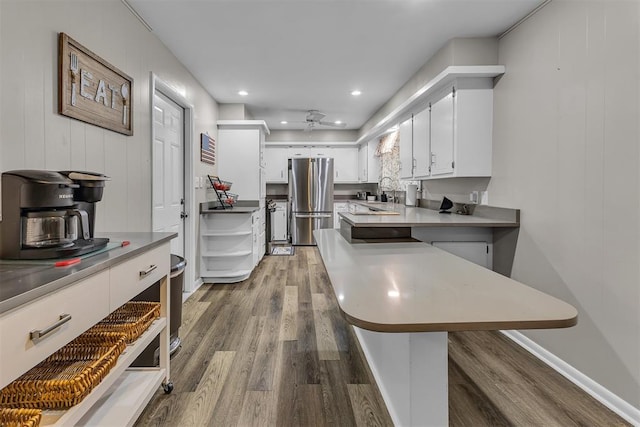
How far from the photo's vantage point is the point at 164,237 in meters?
1.69

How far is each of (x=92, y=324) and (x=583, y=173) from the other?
254 cm

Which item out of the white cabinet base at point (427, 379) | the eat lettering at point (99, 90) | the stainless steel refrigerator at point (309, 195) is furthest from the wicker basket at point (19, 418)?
the stainless steel refrigerator at point (309, 195)

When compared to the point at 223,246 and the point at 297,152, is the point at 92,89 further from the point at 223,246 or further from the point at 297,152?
the point at 297,152

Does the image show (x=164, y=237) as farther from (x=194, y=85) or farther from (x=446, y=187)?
(x=446, y=187)

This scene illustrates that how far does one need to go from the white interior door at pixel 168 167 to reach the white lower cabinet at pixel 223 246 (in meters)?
0.43

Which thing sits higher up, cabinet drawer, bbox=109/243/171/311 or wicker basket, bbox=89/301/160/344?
cabinet drawer, bbox=109/243/171/311

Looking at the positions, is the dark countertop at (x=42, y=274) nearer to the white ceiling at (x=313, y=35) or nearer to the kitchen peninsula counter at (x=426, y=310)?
the kitchen peninsula counter at (x=426, y=310)

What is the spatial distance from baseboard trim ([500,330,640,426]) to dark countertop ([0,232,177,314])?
249 cm

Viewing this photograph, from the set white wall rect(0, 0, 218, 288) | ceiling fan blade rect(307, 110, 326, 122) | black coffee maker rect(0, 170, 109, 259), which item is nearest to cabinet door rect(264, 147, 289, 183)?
ceiling fan blade rect(307, 110, 326, 122)

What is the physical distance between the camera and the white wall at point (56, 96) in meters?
1.39

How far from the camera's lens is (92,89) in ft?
6.15

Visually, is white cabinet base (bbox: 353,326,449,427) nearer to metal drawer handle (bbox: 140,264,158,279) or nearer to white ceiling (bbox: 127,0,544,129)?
metal drawer handle (bbox: 140,264,158,279)

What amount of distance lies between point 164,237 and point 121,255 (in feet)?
1.50

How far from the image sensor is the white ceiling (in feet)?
7.53
